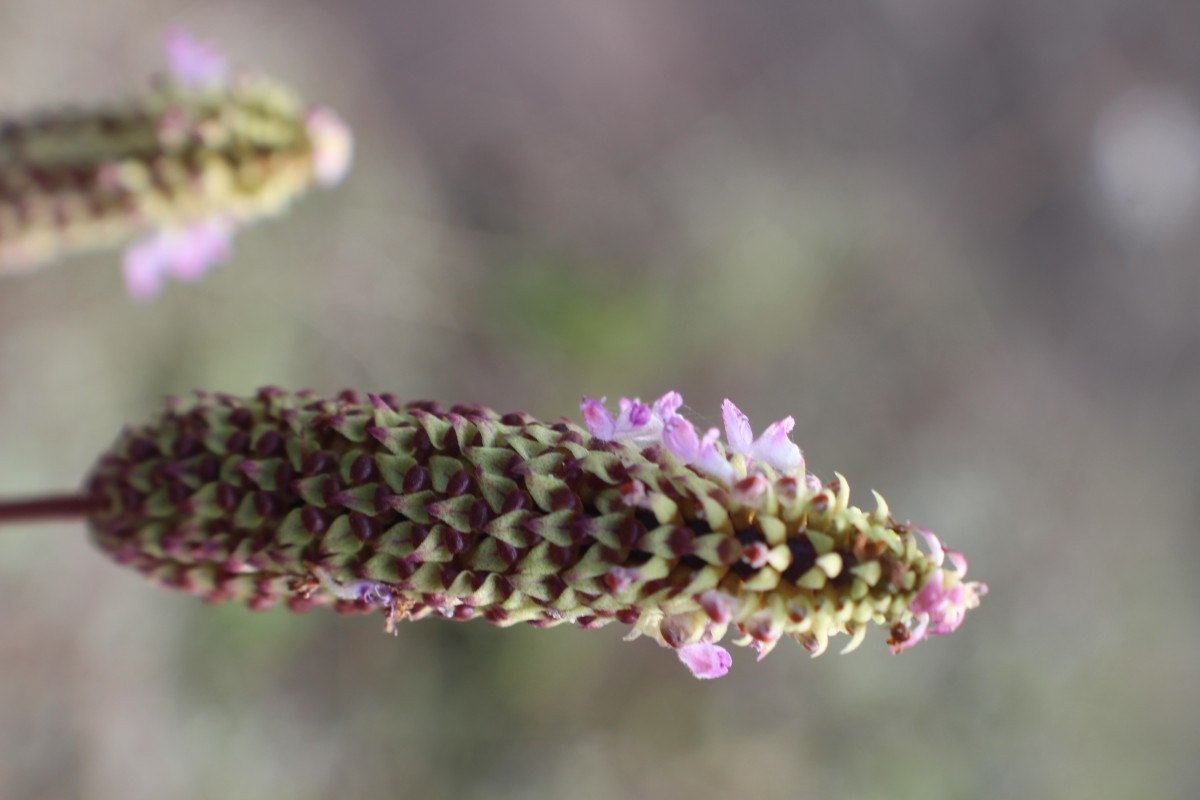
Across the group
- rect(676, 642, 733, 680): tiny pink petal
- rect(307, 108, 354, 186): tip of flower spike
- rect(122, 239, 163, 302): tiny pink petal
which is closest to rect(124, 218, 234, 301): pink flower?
rect(122, 239, 163, 302): tiny pink petal

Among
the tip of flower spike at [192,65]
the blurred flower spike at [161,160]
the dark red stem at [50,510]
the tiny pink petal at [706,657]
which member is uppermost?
the tip of flower spike at [192,65]

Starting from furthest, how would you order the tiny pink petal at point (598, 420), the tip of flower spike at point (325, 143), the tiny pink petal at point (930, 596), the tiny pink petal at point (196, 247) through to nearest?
1. the tiny pink petal at point (196, 247)
2. the tip of flower spike at point (325, 143)
3. the tiny pink petal at point (598, 420)
4. the tiny pink petal at point (930, 596)

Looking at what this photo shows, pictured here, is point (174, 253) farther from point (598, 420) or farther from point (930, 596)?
point (930, 596)

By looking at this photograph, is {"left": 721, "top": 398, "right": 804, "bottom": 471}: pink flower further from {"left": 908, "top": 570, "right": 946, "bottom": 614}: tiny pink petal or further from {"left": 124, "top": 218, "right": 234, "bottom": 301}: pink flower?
{"left": 124, "top": 218, "right": 234, "bottom": 301}: pink flower

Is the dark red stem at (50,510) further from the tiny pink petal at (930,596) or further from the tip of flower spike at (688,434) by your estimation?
the tiny pink petal at (930,596)

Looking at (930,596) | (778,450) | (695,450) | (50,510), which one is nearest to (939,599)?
(930,596)

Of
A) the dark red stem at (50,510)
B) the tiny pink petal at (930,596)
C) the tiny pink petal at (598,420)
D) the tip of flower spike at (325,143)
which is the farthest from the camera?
the tip of flower spike at (325,143)

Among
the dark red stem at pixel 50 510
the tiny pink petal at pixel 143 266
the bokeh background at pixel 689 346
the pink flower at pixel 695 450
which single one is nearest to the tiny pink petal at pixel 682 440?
the pink flower at pixel 695 450

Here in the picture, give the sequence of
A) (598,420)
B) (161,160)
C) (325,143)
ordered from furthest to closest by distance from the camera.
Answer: (325,143)
(161,160)
(598,420)
